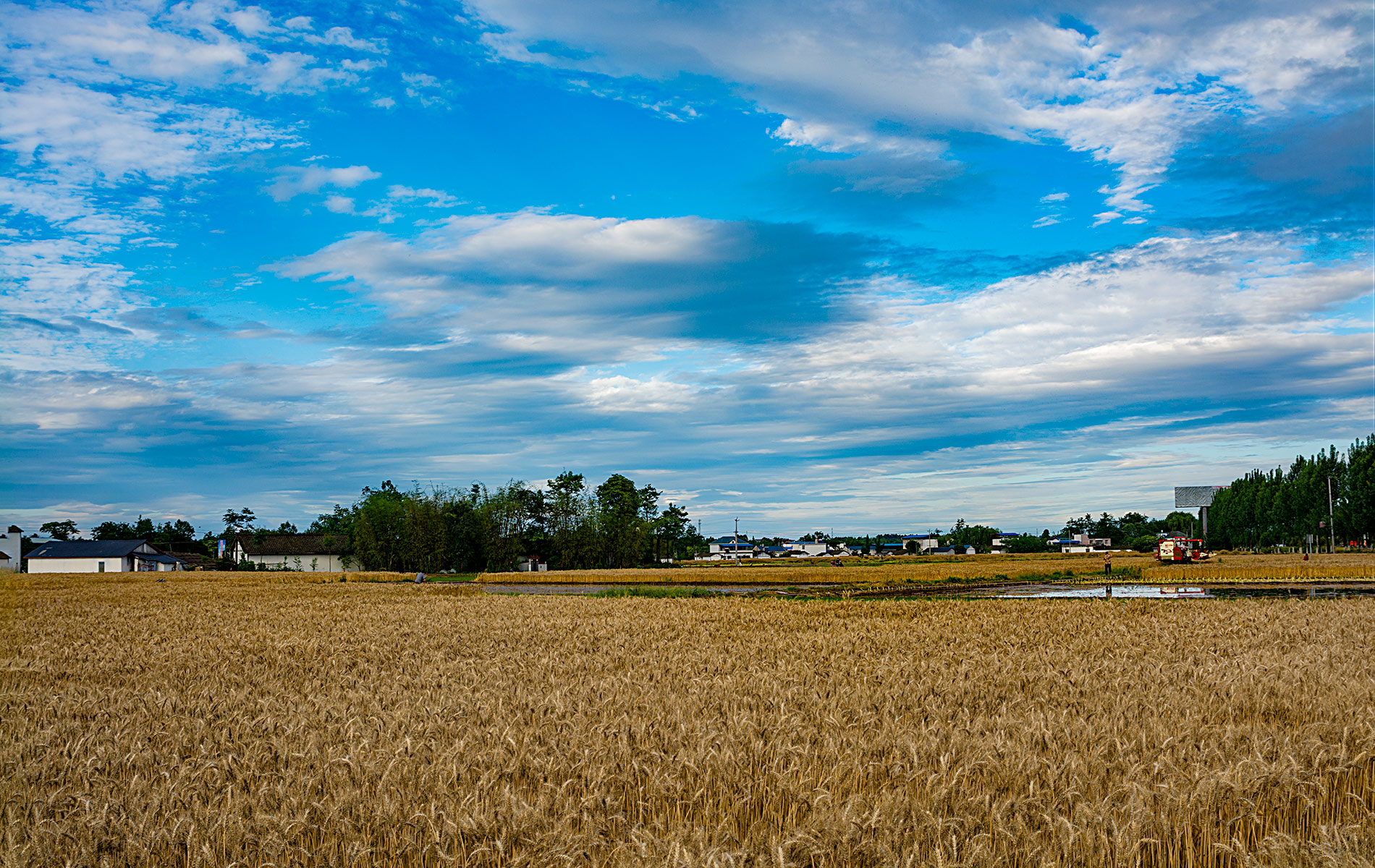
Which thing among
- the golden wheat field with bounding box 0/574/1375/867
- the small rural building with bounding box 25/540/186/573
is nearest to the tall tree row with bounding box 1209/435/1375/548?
the golden wheat field with bounding box 0/574/1375/867

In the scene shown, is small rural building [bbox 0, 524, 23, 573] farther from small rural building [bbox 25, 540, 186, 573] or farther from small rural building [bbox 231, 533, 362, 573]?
small rural building [bbox 231, 533, 362, 573]

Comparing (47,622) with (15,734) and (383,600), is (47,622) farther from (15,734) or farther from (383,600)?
(15,734)

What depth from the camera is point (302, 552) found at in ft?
448

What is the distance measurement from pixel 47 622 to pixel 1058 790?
2496 cm

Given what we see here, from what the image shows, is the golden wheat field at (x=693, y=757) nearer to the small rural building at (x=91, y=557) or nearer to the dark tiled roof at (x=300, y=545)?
the dark tiled roof at (x=300, y=545)

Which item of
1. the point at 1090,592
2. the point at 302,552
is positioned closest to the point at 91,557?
the point at 302,552

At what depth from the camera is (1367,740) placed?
23.9 ft

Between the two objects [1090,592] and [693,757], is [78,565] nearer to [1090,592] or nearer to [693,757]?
[1090,592]

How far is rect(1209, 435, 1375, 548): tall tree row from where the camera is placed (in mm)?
115062

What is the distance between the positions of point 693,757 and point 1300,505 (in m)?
165

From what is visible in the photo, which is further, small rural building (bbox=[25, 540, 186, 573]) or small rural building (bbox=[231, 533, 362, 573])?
small rural building (bbox=[231, 533, 362, 573])

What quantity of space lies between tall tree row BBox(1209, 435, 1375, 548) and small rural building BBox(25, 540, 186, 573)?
166 m

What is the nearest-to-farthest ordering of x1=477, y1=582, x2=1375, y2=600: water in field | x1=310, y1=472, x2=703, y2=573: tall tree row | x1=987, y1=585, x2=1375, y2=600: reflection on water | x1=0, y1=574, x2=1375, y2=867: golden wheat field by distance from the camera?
1. x1=0, y1=574, x2=1375, y2=867: golden wheat field
2. x1=987, y1=585, x2=1375, y2=600: reflection on water
3. x1=477, y1=582, x2=1375, y2=600: water in field
4. x1=310, y1=472, x2=703, y2=573: tall tree row

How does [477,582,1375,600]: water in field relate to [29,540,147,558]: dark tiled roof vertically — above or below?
above
